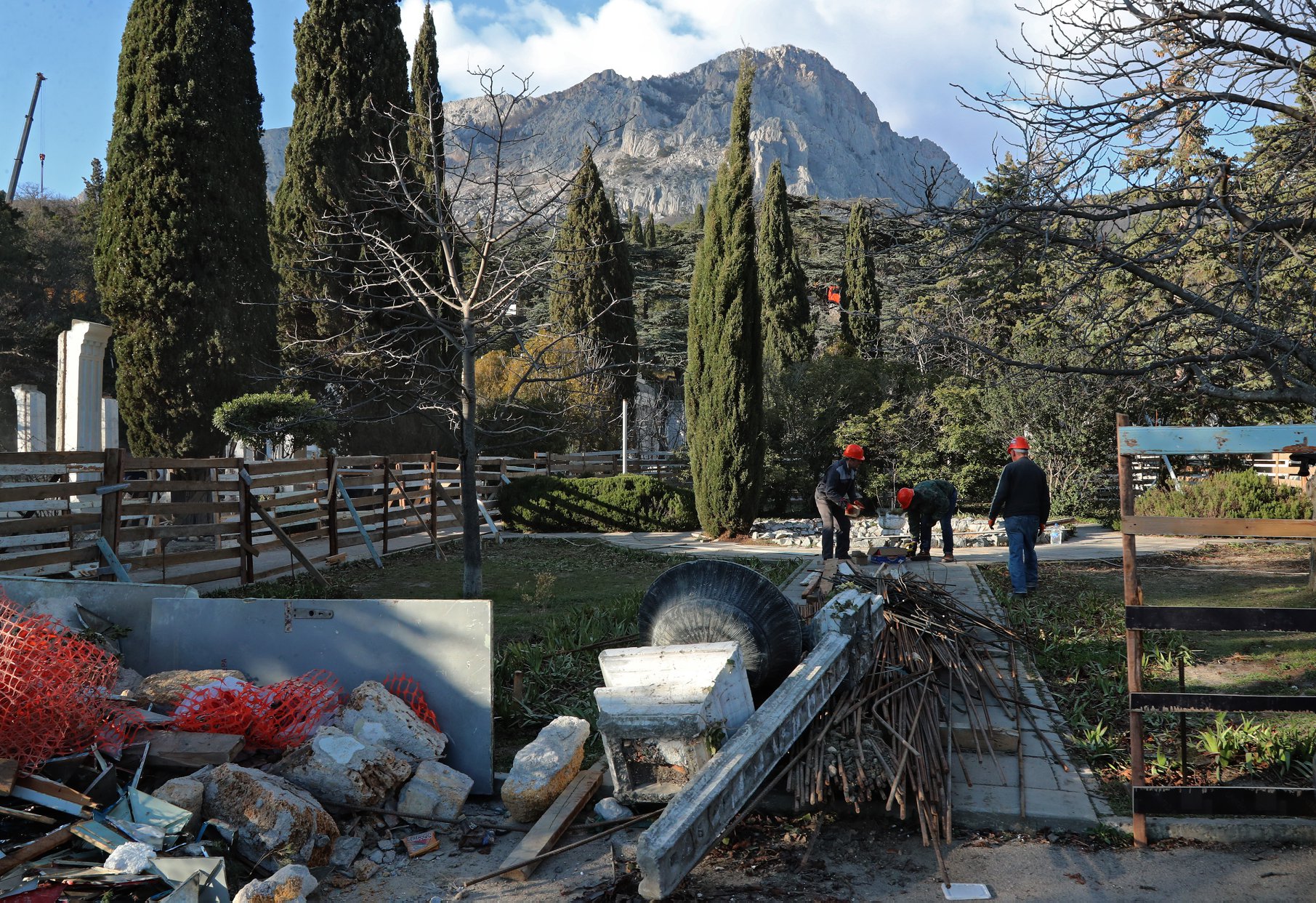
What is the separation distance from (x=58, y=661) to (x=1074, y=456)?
59.9 ft

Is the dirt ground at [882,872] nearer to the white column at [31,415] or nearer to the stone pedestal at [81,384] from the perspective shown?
the stone pedestal at [81,384]

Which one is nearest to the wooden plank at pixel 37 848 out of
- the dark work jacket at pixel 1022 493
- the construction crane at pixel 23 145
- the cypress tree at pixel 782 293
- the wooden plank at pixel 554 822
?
the wooden plank at pixel 554 822

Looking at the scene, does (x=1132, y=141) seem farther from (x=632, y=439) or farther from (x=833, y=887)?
(x=632, y=439)

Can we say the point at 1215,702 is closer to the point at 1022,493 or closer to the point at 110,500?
the point at 1022,493

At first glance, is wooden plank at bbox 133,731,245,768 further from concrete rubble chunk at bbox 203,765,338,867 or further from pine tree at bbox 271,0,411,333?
pine tree at bbox 271,0,411,333

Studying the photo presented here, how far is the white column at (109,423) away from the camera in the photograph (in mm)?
15992

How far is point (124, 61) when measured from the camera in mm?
16078

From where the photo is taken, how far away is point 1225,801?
3.92 metres

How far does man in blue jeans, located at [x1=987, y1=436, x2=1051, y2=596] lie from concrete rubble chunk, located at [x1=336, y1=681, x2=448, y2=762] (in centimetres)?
670

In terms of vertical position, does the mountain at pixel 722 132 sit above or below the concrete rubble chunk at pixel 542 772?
above

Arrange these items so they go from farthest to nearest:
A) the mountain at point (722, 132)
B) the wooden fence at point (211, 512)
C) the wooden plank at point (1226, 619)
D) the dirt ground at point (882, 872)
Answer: the mountain at point (722, 132) < the wooden fence at point (211, 512) < the wooden plank at point (1226, 619) < the dirt ground at point (882, 872)

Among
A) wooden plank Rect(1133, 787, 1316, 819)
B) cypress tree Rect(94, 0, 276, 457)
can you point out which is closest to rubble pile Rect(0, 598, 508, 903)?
wooden plank Rect(1133, 787, 1316, 819)

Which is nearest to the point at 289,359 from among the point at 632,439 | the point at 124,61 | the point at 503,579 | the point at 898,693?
the point at 124,61

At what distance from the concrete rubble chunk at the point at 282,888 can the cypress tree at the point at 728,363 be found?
44.1ft
